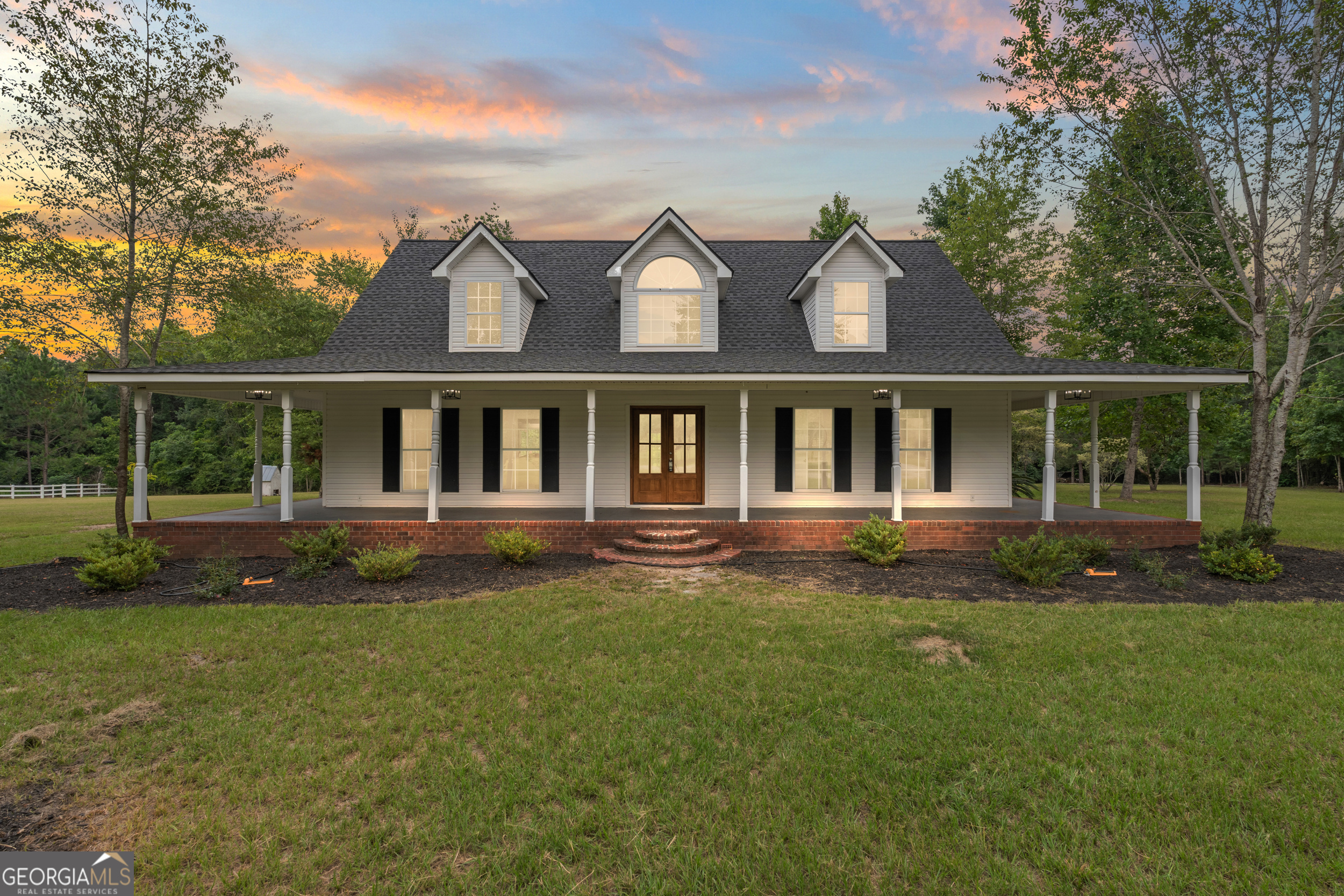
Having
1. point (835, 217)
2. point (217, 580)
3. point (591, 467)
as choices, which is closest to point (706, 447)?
point (591, 467)

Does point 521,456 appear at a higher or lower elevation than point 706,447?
lower

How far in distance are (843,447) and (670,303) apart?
5.02 metres

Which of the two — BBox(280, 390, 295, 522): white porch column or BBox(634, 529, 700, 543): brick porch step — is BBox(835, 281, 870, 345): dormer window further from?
BBox(280, 390, 295, 522): white porch column

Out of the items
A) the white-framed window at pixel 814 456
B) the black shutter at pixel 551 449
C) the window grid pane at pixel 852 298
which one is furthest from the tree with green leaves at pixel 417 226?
the white-framed window at pixel 814 456

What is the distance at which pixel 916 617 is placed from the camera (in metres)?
6.50

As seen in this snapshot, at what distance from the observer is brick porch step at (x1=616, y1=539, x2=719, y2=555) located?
9750 mm

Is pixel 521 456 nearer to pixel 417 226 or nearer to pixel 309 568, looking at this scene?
pixel 309 568

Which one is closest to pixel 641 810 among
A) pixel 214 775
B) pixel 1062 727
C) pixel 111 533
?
pixel 214 775

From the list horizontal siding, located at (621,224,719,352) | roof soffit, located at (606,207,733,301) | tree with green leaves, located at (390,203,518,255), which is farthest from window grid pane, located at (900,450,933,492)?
tree with green leaves, located at (390,203,518,255)

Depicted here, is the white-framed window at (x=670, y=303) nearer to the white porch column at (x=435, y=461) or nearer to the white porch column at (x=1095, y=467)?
the white porch column at (x=435, y=461)

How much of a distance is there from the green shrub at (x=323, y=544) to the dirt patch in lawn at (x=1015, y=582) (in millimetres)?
6285

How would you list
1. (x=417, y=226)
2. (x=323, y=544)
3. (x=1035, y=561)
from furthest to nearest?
(x=417, y=226), (x=323, y=544), (x=1035, y=561)

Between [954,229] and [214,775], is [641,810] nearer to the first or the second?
[214,775]

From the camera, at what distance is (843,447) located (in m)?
12.4
